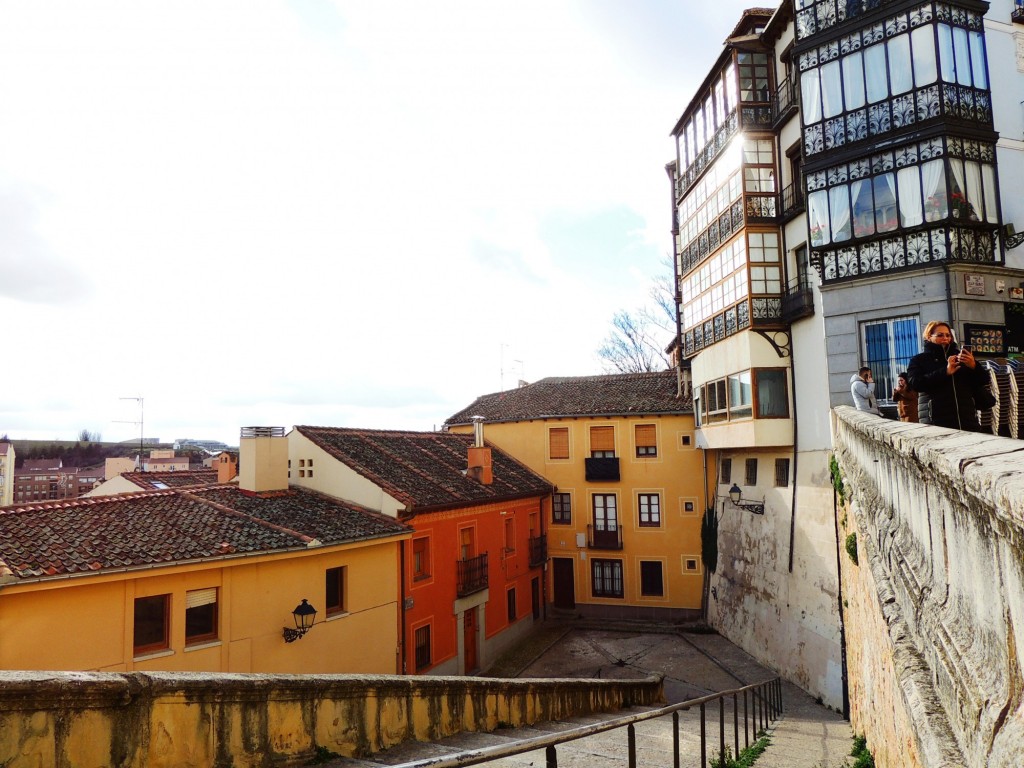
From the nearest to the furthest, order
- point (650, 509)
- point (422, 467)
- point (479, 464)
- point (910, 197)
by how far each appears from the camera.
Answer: point (910, 197) → point (422, 467) → point (479, 464) → point (650, 509)

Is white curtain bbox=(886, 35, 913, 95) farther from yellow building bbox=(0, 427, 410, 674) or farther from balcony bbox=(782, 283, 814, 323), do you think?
yellow building bbox=(0, 427, 410, 674)

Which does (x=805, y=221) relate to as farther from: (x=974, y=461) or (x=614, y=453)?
(x=974, y=461)

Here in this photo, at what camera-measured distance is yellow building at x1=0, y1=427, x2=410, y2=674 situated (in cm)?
1071

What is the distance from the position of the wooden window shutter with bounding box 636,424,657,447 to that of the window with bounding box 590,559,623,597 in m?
5.25

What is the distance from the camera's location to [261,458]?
18.2 metres

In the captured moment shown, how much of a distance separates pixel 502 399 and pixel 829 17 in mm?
21107

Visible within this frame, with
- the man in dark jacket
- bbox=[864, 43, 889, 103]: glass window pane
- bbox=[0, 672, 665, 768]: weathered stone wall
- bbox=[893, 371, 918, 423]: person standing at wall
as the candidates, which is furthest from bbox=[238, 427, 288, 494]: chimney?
bbox=[864, 43, 889, 103]: glass window pane

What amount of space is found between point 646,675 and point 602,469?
9863mm

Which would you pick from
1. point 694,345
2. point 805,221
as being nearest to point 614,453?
point 694,345

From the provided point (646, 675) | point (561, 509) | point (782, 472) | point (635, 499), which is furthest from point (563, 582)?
point (782, 472)

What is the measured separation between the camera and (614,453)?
28.3 m

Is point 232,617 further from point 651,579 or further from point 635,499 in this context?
point 651,579

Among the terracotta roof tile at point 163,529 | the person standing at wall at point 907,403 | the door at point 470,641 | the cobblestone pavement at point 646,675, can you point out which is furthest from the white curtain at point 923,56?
the door at point 470,641

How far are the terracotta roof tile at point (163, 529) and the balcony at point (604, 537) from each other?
12750 mm
